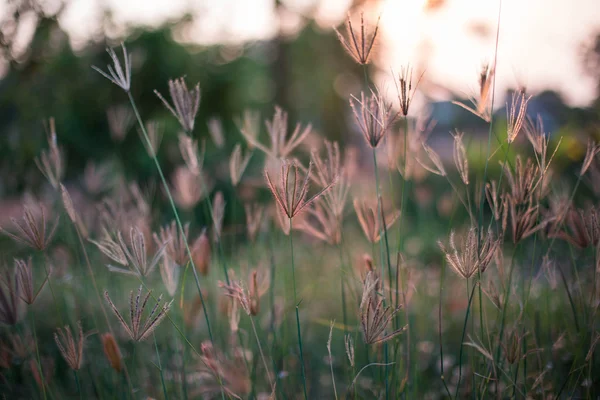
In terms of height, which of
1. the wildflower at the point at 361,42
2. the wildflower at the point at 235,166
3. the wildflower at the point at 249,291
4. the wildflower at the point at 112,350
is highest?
the wildflower at the point at 361,42

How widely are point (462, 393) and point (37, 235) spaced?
158cm

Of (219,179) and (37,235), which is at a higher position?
(37,235)

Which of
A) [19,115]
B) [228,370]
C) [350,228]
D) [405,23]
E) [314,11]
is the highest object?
[314,11]

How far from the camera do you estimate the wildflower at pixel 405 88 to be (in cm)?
109

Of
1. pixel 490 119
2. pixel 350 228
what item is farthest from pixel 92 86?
pixel 490 119

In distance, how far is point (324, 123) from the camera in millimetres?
10281

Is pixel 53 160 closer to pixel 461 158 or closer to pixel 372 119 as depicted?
pixel 372 119

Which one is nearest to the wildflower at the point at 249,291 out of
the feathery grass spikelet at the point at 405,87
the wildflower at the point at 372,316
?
the wildflower at the point at 372,316

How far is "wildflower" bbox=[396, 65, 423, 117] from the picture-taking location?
1.09 metres

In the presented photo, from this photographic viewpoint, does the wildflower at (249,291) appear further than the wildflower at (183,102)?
No

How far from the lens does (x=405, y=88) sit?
1.10m

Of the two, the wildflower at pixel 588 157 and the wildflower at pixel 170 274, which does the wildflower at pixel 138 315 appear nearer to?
the wildflower at pixel 170 274

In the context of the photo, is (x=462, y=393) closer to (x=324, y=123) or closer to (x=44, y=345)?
(x=44, y=345)

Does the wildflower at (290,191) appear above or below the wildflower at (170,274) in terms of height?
above
